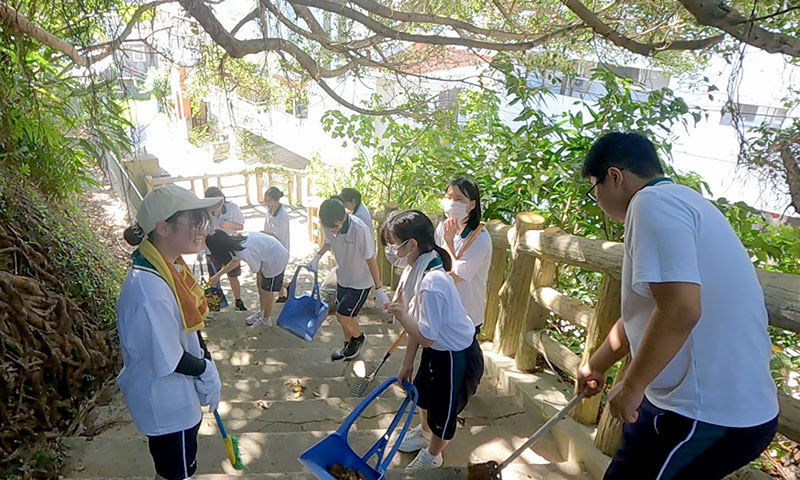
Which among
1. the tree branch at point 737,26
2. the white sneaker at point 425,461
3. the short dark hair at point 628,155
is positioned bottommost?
the white sneaker at point 425,461

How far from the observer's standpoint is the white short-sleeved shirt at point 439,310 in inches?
80.0

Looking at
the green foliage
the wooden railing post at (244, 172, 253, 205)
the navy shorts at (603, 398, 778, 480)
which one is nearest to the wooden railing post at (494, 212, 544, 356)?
the navy shorts at (603, 398, 778, 480)

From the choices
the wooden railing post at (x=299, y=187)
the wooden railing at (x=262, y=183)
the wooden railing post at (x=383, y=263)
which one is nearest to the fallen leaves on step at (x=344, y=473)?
the wooden railing post at (x=383, y=263)

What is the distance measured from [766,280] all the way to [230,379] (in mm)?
3360

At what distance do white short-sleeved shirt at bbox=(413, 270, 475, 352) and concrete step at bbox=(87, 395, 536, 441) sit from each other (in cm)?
87

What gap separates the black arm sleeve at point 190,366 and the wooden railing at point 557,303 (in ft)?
5.56

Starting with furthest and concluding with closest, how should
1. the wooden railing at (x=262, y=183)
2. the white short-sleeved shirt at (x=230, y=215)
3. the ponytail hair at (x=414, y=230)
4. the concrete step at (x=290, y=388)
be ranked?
the wooden railing at (x=262, y=183) → the white short-sleeved shirt at (x=230, y=215) → the concrete step at (x=290, y=388) → the ponytail hair at (x=414, y=230)

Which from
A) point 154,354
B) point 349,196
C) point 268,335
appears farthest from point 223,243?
point 154,354

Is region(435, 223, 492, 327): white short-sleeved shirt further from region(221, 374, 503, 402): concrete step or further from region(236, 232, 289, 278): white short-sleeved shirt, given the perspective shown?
region(236, 232, 289, 278): white short-sleeved shirt

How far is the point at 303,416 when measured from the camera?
9.60 feet

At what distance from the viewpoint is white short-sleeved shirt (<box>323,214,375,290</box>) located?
12.2 ft

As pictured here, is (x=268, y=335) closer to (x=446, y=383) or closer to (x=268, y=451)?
(x=268, y=451)

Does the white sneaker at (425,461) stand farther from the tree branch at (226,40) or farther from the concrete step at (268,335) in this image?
the tree branch at (226,40)

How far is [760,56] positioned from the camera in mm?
4312
